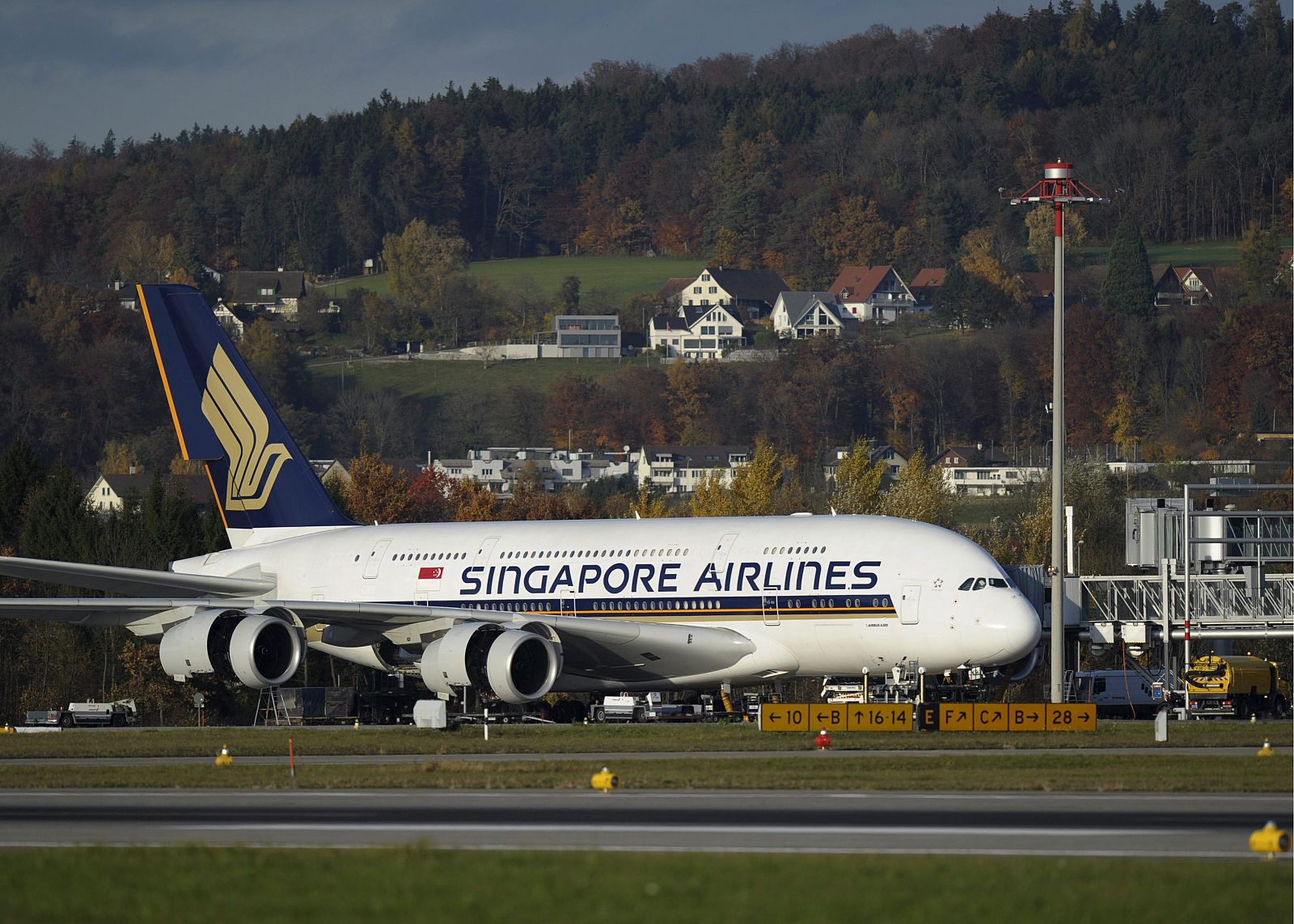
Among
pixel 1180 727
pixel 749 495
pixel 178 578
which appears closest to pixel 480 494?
pixel 749 495

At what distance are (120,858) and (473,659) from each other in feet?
75.4

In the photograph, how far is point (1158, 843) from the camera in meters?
19.5

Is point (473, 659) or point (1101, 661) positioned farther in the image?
point (1101, 661)

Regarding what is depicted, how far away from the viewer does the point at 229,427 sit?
52.4 meters

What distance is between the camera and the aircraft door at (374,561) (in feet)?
164

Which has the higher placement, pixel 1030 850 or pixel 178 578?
pixel 178 578

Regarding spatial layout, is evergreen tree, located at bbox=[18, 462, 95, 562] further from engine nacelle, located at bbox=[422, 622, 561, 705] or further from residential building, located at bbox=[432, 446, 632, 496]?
residential building, located at bbox=[432, 446, 632, 496]

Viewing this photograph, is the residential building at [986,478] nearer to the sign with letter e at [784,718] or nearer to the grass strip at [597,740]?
the grass strip at [597,740]

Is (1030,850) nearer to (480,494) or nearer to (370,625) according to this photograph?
(370,625)

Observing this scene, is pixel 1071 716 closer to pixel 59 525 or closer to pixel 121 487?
pixel 59 525

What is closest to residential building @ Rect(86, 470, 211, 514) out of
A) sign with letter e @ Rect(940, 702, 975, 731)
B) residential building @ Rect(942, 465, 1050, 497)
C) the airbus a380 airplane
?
residential building @ Rect(942, 465, 1050, 497)

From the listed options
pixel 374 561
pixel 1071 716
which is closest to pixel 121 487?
pixel 374 561

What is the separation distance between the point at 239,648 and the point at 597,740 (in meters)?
9.31

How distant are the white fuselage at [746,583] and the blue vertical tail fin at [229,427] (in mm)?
2937
